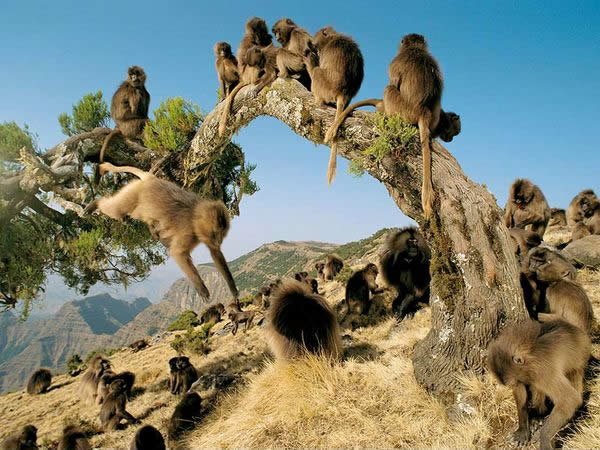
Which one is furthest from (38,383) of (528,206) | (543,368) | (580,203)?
(580,203)

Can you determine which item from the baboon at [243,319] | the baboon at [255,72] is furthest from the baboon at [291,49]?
the baboon at [243,319]

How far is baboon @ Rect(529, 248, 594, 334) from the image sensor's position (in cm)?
528

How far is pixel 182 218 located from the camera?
3916mm

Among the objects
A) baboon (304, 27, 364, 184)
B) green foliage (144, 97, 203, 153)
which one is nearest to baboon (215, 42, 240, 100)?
green foliage (144, 97, 203, 153)

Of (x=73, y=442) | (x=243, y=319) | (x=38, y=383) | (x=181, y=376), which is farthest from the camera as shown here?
(x=38, y=383)

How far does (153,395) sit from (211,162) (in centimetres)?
595

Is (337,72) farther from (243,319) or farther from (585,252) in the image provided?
(243,319)

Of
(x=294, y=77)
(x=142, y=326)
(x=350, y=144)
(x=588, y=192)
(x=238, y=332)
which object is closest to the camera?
(x=350, y=144)

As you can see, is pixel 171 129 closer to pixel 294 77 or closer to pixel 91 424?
pixel 294 77

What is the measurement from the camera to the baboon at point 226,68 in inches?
357

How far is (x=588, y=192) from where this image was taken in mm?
11508

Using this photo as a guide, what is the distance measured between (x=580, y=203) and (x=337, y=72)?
9848mm

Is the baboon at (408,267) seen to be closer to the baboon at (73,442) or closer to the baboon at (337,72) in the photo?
the baboon at (337,72)

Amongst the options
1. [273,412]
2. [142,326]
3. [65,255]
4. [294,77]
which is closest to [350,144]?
[294,77]
